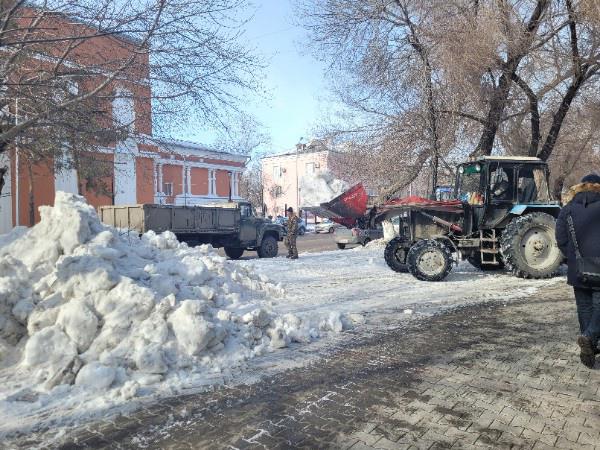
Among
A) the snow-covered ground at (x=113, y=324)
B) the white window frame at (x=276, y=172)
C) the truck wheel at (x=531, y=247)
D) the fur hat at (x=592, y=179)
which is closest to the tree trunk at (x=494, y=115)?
the truck wheel at (x=531, y=247)

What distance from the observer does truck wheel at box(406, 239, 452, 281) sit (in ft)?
33.1

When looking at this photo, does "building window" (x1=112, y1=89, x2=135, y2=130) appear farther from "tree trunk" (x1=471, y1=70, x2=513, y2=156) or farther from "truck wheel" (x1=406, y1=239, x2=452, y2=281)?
"tree trunk" (x1=471, y1=70, x2=513, y2=156)

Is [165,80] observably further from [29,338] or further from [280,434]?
[280,434]

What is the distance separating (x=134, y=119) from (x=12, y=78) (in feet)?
5.77

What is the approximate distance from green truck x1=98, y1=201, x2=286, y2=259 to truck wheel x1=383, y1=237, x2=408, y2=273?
6.89 metres

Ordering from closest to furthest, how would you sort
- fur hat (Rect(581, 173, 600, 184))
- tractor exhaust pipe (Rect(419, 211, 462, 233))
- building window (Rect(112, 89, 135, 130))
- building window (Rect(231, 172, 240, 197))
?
fur hat (Rect(581, 173, 600, 184)), building window (Rect(112, 89, 135, 130)), tractor exhaust pipe (Rect(419, 211, 462, 233)), building window (Rect(231, 172, 240, 197))

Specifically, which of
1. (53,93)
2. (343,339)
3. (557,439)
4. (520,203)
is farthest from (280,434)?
(520,203)

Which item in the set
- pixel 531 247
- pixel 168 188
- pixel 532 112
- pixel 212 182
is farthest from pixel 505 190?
pixel 212 182

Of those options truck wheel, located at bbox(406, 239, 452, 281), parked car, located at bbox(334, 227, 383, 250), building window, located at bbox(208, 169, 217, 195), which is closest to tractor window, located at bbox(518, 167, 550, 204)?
truck wheel, located at bbox(406, 239, 452, 281)

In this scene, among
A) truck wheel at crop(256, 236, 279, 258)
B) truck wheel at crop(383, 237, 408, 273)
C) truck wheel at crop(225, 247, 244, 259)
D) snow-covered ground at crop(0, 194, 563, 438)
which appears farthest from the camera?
truck wheel at crop(256, 236, 279, 258)

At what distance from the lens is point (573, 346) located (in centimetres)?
555

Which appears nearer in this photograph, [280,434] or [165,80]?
[280,434]

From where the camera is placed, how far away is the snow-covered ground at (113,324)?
4.25m

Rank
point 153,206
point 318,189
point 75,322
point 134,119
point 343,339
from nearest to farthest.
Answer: point 75,322, point 343,339, point 134,119, point 153,206, point 318,189
